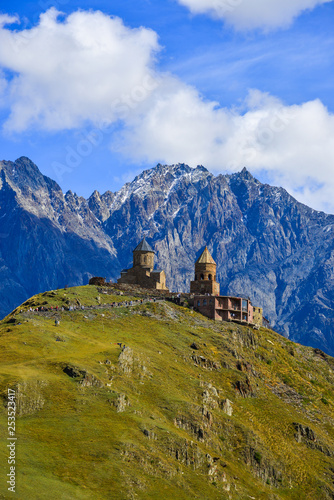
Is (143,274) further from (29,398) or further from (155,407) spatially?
(29,398)

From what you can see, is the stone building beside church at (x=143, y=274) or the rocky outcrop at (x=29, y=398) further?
the stone building beside church at (x=143, y=274)

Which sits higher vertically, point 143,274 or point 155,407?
point 143,274

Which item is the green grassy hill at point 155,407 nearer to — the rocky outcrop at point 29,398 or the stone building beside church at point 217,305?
the rocky outcrop at point 29,398

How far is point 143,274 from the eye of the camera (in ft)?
579

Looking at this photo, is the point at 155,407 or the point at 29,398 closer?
the point at 29,398

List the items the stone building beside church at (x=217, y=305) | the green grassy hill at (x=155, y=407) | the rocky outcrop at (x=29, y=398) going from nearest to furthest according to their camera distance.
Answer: the green grassy hill at (x=155, y=407)
the rocky outcrop at (x=29, y=398)
the stone building beside church at (x=217, y=305)

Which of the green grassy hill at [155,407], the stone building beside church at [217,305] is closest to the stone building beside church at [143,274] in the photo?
the stone building beside church at [217,305]

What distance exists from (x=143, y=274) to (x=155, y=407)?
278 feet

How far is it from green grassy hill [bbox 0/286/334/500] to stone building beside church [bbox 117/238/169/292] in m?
23.2

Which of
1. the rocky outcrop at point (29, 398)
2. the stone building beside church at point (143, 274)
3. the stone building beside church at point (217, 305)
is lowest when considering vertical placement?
the rocky outcrop at point (29, 398)

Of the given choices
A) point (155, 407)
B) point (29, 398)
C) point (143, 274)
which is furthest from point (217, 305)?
point (29, 398)

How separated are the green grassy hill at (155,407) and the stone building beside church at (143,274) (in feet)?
76.0

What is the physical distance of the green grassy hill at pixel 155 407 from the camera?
72.7 m

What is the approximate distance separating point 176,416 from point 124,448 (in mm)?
18707
